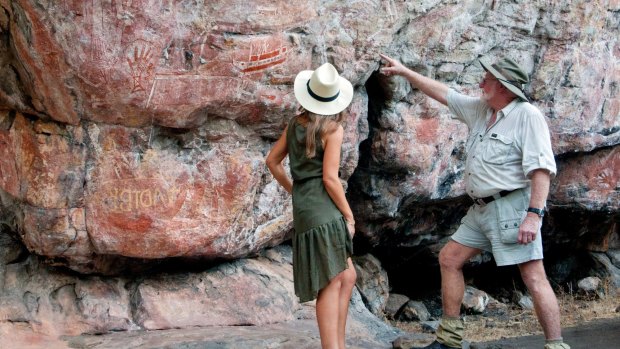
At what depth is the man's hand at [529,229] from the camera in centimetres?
511

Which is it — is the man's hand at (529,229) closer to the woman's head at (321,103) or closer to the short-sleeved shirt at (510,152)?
the short-sleeved shirt at (510,152)

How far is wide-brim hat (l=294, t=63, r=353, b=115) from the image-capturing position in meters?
4.82

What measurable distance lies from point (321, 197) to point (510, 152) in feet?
3.80

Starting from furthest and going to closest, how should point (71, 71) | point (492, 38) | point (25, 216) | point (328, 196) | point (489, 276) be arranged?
point (489, 276)
point (492, 38)
point (25, 216)
point (71, 71)
point (328, 196)

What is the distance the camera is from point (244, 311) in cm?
615

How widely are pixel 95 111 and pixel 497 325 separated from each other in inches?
152

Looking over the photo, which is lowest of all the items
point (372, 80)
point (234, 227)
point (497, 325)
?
point (497, 325)

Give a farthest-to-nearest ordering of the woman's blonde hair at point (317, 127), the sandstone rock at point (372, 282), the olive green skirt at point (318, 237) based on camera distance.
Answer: the sandstone rock at point (372, 282), the olive green skirt at point (318, 237), the woman's blonde hair at point (317, 127)

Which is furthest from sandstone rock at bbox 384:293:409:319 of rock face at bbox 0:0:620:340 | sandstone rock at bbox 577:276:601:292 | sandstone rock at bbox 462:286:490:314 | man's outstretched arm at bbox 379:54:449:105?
man's outstretched arm at bbox 379:54:449:105

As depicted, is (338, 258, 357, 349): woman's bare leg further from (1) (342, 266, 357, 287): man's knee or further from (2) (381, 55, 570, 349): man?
(2) (381, 55, 570, 349): man

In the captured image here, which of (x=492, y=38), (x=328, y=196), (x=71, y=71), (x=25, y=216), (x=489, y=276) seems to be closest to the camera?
(x=328, y=196)

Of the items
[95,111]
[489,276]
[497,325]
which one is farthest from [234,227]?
[489,276]

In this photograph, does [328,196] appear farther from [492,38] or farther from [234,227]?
[492,38]

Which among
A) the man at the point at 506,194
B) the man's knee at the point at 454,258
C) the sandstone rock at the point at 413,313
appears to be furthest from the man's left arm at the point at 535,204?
the sandstone rock at the point at 413,313
